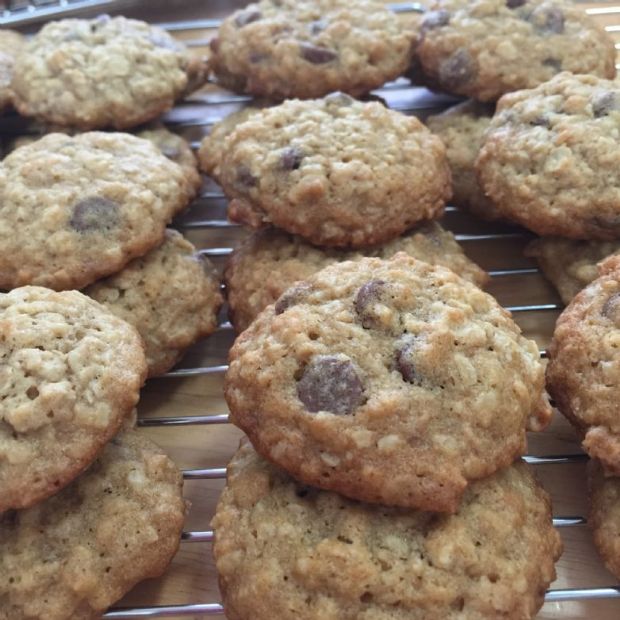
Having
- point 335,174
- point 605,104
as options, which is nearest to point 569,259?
point 605,104

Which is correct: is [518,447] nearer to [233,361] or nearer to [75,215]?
[233,361]

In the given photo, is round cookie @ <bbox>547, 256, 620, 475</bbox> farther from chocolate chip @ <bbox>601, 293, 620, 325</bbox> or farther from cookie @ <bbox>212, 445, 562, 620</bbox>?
cookie @ <bbox>212, 445, 562, 620</bbox>

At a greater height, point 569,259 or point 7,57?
point 7,57

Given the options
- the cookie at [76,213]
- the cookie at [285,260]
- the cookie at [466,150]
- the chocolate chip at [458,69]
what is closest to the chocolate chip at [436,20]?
the chocolate chip at [458,69]

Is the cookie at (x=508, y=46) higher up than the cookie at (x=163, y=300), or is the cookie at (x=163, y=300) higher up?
the cookie at (x=508, y=46)

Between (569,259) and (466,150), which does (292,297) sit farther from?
(466,150)

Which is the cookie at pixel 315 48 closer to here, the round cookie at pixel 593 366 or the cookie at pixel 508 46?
the cookie at pixel 508 46
